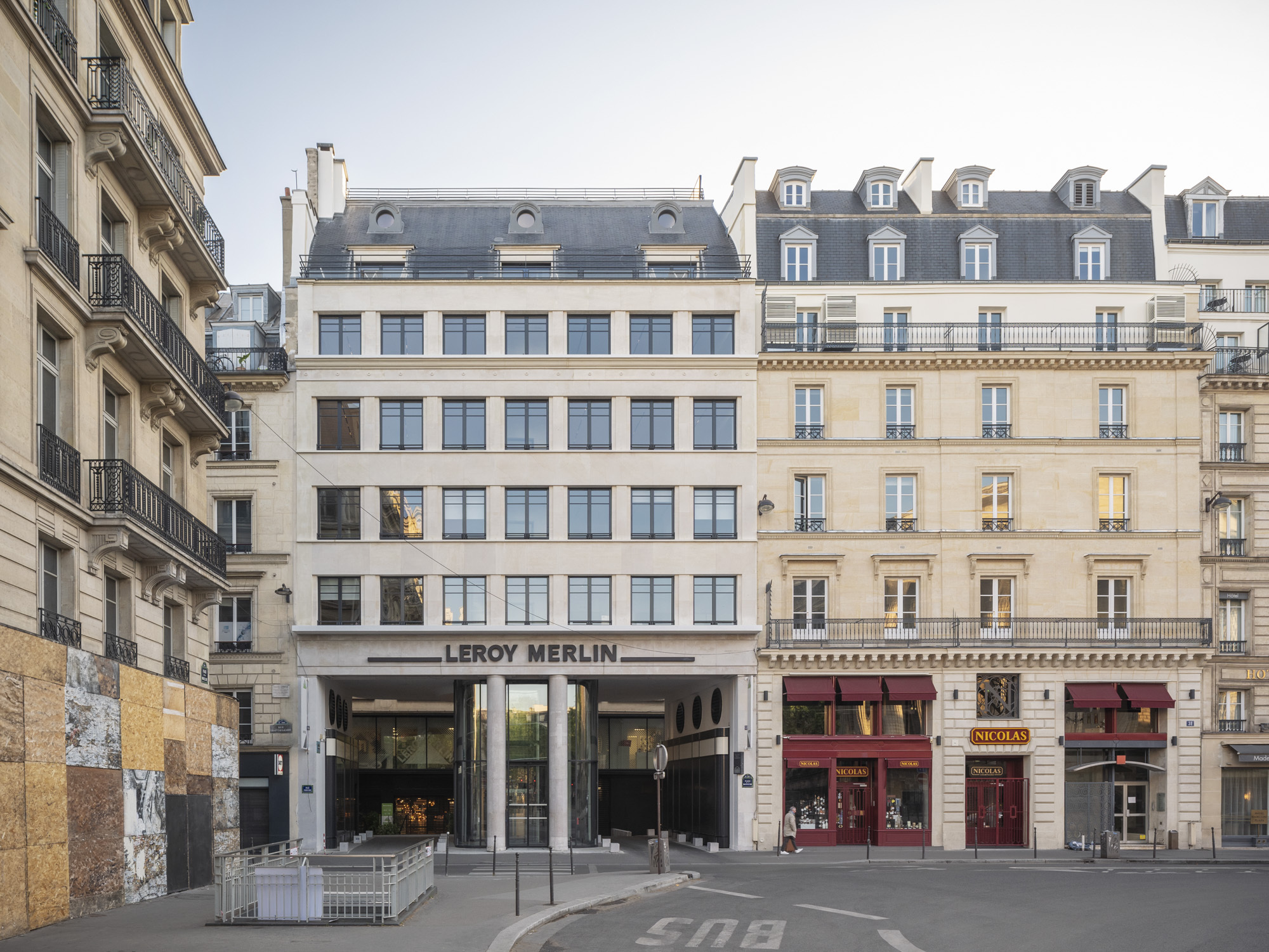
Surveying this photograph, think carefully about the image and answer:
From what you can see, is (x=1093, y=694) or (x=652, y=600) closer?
(x=1093, y=694)

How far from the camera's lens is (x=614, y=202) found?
51844 mm

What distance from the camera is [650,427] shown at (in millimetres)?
46656

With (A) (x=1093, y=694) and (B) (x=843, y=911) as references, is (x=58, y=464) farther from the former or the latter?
(A) (x=1093, y=694)

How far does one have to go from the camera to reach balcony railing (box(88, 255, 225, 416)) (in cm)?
2448

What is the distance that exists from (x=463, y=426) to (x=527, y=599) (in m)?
6.25

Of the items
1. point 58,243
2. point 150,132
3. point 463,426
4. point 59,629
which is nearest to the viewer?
point 59,629

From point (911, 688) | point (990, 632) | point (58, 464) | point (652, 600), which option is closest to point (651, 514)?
point (652, 600)

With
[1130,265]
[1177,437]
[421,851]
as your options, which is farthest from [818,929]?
[1130,265]

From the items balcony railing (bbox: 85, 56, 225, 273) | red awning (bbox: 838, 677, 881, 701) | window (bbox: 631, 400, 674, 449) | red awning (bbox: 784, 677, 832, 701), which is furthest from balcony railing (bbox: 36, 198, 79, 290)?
red awning (bbox: 838, 677, 881, 701)

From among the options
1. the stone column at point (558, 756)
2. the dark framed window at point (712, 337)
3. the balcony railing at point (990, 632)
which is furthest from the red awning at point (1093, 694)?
the stone column at point (558, 756)

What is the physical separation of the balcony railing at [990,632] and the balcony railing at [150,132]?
2300 centimetres

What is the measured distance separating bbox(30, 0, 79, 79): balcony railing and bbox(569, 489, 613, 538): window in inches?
976

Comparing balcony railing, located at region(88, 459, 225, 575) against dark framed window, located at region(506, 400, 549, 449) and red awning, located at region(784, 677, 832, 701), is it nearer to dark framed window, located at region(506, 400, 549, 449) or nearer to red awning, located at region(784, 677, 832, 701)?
dark framed window, located at region(506, 400, 549, 449)

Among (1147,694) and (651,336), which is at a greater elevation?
(651,336)
